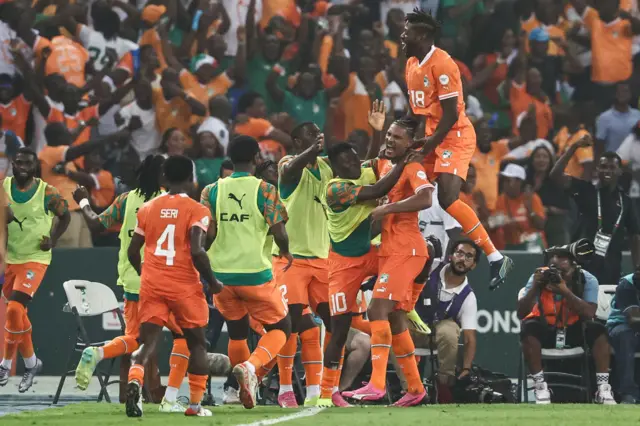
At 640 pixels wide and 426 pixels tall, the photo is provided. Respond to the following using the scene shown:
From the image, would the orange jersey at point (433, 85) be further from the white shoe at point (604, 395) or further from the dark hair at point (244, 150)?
the white shoe at point (604, 395)

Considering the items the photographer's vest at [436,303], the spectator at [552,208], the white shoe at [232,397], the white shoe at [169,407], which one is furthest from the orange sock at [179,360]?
the spectator at [552,208]

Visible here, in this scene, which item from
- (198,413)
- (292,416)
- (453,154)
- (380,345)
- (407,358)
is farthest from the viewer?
(453,154)

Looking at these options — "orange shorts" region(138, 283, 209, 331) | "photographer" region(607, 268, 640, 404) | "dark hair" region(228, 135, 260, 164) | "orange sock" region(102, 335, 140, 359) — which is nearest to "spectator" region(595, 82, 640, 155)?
"photographer" region(607, 268, 640, 404)

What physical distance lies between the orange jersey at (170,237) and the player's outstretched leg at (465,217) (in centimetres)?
224

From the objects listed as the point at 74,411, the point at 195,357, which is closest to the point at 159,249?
the point at 195,357

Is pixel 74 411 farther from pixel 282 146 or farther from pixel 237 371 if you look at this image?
pixel 282 146

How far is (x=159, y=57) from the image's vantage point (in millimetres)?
19078

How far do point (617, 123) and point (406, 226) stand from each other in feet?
25.4

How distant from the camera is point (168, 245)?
35.8 feet

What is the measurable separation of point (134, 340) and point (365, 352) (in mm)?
2957

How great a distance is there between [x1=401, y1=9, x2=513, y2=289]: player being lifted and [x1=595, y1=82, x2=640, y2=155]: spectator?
22.6 ft

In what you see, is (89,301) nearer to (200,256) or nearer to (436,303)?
(436,303)

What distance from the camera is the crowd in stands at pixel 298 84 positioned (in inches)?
705

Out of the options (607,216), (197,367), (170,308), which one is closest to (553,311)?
(607,216)
